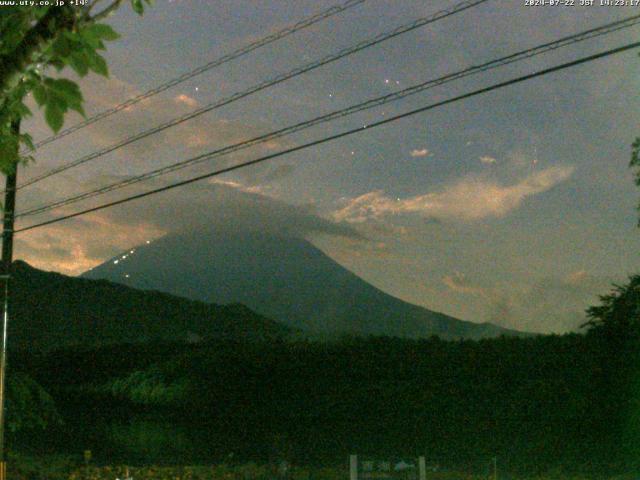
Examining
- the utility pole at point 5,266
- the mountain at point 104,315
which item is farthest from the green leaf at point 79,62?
the mountain at point 104,315

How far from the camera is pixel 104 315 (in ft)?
204

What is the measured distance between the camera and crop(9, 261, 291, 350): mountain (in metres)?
58.5

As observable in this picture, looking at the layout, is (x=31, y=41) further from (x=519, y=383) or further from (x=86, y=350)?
(x=86, y=350)

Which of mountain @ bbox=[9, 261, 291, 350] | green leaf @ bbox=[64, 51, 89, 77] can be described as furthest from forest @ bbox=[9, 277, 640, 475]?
mountain @ bbox=[9, 261, 291, 350]

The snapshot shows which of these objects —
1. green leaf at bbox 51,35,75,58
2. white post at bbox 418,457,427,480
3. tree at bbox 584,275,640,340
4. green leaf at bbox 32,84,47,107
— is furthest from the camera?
tree at bbox 584,275,640,340

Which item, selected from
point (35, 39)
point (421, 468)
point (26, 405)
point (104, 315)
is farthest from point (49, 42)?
point (104, 315)

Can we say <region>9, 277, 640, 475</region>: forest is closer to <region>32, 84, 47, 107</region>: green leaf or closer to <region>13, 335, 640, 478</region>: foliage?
<region>13, 335, 640, 478</region>: foliage

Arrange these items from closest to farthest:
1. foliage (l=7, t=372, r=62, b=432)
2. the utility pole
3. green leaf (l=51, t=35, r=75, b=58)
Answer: green leaf (l=51, t=35, r=75, b=58), the utility pole, foliage (l=7, t=372, r=62, b=432)

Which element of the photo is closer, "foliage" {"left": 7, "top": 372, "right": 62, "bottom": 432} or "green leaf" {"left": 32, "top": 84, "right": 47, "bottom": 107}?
"green leaf" {"left": 32, "top": 84, "right": 47, "bottom": 107}

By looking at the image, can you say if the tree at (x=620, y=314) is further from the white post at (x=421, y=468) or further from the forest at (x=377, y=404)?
the white post at (x=421, y=468)

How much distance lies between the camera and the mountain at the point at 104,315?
192ft

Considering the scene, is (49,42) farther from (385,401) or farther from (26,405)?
(385,401)

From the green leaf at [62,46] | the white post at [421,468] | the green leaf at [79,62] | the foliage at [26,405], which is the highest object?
the green leaf at [62,46]

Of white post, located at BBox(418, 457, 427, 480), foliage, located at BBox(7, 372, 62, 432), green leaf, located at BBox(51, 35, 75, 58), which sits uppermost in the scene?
green leaf, located at BBox(51, 35, 75, 58)
